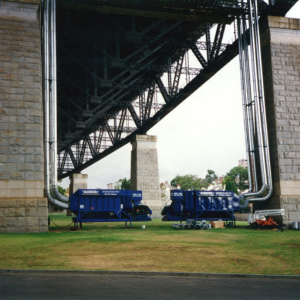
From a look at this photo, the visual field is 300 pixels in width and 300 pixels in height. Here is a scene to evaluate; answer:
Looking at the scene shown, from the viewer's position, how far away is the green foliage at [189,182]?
144125mm

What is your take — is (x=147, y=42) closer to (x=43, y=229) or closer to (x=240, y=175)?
(x=43, y=229)

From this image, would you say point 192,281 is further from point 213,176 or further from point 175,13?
point 213,176

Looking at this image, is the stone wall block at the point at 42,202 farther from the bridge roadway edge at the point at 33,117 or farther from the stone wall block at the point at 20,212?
the stone wall block at the point at 20,212

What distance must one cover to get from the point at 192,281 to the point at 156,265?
2.11 m

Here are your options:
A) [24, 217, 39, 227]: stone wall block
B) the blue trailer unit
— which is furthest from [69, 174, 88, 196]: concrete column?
[24, 217, 39, 227]: stone wall block

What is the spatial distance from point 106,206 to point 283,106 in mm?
14129

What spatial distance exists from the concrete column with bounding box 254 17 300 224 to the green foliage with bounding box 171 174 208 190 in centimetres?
11703

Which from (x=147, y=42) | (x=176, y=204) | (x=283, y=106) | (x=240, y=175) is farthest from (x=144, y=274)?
(x=240, y=175)

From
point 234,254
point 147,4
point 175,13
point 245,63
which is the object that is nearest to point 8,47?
point 147,4

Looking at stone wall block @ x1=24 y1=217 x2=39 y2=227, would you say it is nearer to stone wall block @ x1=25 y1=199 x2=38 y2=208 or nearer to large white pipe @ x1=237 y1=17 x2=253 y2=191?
stone wall block @ x1=25 y1=199 x2=38 y2=208

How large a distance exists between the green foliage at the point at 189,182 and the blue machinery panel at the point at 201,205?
375ft

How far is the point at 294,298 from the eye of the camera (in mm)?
8492

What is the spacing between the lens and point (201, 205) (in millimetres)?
28562

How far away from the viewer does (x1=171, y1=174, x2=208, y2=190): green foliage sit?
14412 centimetres
